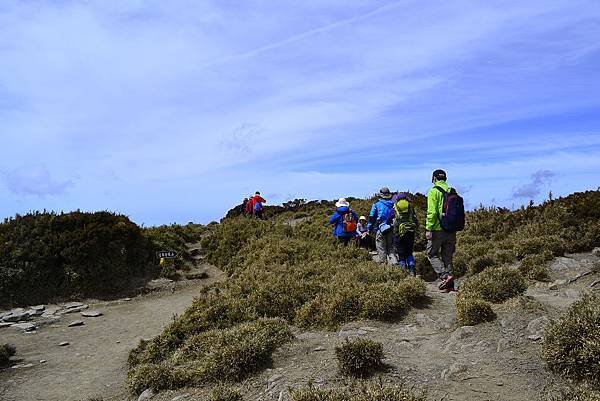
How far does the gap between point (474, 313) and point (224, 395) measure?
433 cm

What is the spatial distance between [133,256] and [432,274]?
11.6 m

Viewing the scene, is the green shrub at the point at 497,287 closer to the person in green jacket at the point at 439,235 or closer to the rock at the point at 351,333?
the person in green jacket at the point at 439,235

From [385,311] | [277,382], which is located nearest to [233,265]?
[385,311]

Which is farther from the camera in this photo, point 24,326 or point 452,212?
point 24,326

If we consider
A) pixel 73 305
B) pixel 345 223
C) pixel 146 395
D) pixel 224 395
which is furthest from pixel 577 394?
pixel 73 305

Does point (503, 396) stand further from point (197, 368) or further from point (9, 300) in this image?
point (9, 300)

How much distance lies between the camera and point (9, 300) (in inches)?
607

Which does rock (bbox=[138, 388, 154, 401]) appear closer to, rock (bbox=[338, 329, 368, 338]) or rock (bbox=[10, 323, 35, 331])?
rock (bbox=[338, 329, 368, 338])

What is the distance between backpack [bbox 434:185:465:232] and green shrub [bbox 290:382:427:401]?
15.8 ft

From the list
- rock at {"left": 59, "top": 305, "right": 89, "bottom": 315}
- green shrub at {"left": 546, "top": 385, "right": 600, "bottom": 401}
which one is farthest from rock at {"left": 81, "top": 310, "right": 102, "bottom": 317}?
green shrub at {"left": 546, "top": 385, "right": 600, "bottom": 401}

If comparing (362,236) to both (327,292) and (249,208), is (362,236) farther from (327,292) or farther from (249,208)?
(249,208)

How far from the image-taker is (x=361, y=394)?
5.79m

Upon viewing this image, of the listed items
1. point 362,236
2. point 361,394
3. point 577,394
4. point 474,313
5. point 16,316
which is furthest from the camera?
point 362,236

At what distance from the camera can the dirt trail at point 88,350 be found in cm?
918
